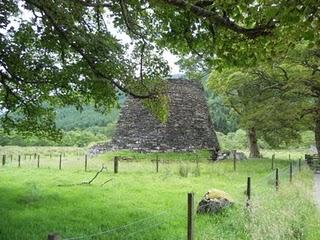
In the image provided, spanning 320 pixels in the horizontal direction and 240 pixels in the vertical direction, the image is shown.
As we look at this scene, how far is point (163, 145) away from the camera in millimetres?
37188

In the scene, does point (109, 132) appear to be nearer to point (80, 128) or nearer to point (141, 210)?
point (80, 128)

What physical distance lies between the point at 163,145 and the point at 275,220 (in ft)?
92.9

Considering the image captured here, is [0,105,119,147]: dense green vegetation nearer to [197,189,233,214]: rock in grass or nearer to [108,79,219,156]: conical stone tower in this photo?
[108,79,219,156]: conical stone tower

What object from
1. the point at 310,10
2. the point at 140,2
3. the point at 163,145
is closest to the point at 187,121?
the point at 163,145

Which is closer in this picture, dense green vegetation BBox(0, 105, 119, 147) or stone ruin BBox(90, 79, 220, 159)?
stone ruin BBox(90, 79, 220, 159)

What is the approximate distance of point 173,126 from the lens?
38.6 meters

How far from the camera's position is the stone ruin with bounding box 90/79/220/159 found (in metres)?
37.5

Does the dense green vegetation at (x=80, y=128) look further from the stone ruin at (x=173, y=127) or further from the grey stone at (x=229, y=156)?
the grey stone at (x=229, y=156)

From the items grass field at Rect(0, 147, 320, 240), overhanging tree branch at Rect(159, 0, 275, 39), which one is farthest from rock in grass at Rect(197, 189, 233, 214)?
overhanging tree branch at Rect(159, 0, 275, 39)

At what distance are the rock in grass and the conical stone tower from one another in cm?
2508

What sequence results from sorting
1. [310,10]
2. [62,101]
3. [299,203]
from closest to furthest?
1. [310,10]
2. [299,203]
3. [62,101]

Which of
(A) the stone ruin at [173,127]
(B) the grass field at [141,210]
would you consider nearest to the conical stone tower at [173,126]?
(A) the stone ruin at [173,127]

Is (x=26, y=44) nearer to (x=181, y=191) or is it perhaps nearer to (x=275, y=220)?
(x=181, y=191)

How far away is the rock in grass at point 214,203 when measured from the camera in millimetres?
11391
